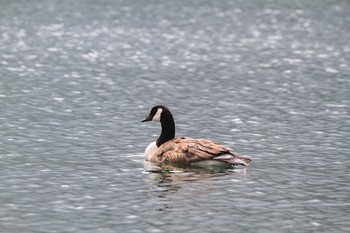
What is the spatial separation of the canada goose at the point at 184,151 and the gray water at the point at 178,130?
0.34 meters

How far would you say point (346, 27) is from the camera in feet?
275

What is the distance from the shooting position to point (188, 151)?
80.1 ft

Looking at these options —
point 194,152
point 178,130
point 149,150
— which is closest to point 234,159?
point 194,152

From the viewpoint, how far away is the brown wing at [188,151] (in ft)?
78.6

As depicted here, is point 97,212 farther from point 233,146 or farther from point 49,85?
point 49,85

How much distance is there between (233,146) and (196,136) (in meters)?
2.22

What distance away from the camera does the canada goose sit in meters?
23.9

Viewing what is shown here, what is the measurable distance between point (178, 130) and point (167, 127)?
508cm

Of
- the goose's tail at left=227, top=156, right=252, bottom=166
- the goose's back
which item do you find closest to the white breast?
the goose's back

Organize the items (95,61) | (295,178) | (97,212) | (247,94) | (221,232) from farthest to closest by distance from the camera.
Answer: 1. (95,61)
2. (247,94)
3. (295,178)
4. (97,212)
5. (221,232)

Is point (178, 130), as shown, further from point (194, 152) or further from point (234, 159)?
point (234, 159)

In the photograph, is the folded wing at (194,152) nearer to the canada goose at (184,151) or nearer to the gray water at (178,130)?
the canada goose at (184,151)

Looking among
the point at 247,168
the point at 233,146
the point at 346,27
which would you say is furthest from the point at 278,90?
the point at 346,27

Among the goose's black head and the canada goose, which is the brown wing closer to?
the canada goose
